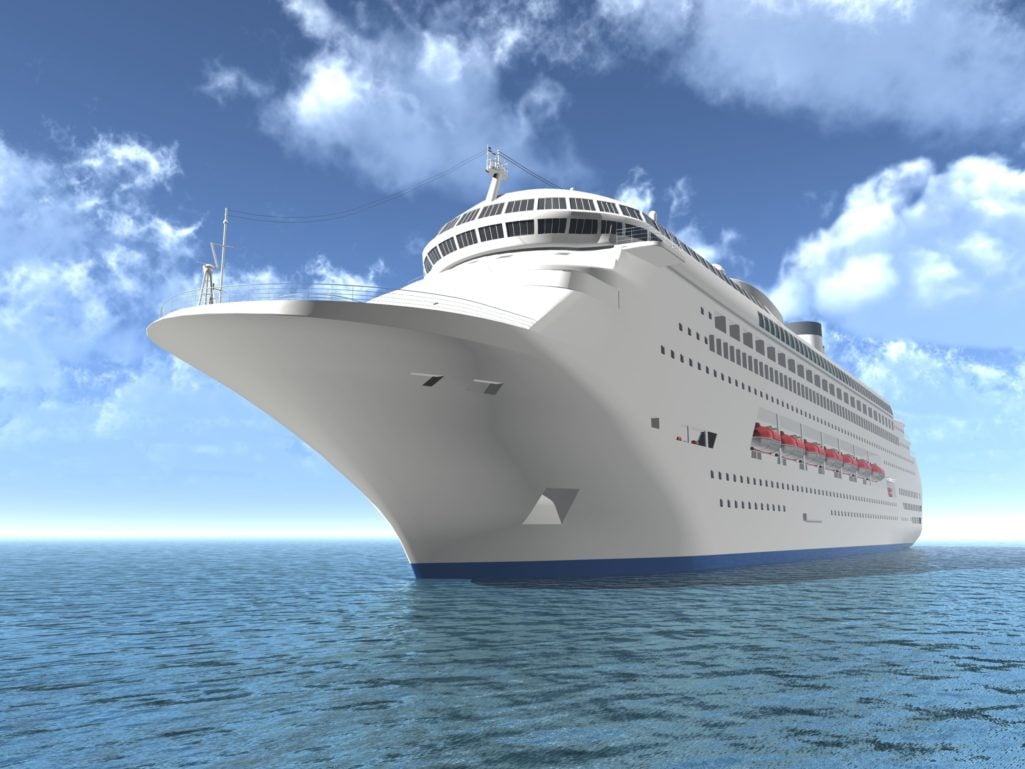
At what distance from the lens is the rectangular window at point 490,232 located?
25.7 metres

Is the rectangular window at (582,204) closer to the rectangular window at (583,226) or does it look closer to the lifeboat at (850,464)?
the rectangular window at (583,226)

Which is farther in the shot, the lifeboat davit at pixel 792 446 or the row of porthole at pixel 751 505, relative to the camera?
the lifeboat davit at pixel 792 446

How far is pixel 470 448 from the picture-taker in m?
19.1

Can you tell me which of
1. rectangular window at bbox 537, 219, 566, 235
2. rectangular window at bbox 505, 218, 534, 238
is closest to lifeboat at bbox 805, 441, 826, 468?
rectangular window at bbox 537, 219, 566, 235

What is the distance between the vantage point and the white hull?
→ 55.9 feet

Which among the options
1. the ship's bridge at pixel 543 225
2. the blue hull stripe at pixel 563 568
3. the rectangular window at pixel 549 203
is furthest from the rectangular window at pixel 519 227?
the blue hull stripe at pixel 563 568

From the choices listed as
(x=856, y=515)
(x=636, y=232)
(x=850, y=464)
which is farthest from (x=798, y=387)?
(x=636, y=232)

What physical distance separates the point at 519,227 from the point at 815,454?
2094 centimetres

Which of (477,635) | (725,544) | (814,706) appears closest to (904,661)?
(814,706)

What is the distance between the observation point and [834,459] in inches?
1549

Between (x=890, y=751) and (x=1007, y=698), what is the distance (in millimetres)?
3107

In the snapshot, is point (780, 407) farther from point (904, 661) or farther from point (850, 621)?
point (904, 661)

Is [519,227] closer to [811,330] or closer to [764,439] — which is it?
[764,439]

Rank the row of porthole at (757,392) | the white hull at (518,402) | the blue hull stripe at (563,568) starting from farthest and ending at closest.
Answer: the row of porthole at (757,392) < the blue hull stripe at (563,568) < the white hull at (518,402)
